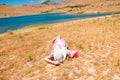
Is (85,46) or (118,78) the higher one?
(85,46)

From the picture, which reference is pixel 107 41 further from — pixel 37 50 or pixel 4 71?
pixel 4 71

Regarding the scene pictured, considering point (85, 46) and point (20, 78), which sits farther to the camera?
point (85, 46)

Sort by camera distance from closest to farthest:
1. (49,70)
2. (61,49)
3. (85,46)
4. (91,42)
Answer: (49,70) < (61,49) < (85,46) < (91,42)

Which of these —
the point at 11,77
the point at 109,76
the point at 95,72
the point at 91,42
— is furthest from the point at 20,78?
the point at 91,42

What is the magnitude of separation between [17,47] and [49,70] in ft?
17.5

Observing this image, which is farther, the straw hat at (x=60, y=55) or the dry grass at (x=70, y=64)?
the straw hat at (x=60, y=55)

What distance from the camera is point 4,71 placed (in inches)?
397

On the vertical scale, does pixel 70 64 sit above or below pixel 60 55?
below

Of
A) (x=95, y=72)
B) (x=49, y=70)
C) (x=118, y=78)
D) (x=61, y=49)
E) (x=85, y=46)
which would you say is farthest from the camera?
(x=85, y=46)

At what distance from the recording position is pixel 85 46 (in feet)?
40.7

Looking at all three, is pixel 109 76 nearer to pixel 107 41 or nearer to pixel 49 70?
pixel 49 70

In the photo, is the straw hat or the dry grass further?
the straw hat

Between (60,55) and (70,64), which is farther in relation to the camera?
(60,55)

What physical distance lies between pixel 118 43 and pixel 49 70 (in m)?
5.71
